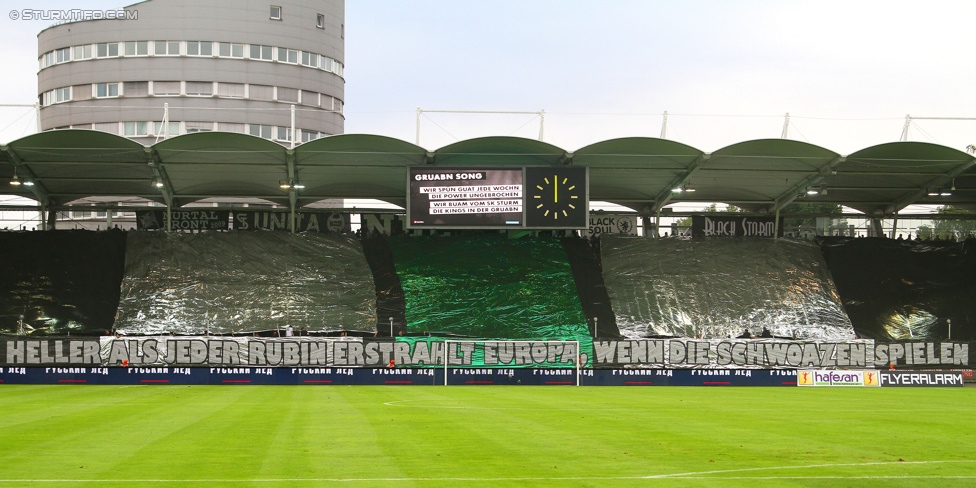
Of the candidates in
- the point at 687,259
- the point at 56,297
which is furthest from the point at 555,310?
the point at 56,297

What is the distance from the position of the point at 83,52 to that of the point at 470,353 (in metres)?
58.7

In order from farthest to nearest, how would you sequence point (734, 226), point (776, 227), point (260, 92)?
point (260, 92) → point (734, 226) → point (776, 227)

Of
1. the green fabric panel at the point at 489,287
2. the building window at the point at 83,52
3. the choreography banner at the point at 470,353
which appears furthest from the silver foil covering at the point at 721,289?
the building window at the point at 83,52

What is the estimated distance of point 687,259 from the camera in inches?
1769

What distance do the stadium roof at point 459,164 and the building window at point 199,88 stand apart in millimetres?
31688

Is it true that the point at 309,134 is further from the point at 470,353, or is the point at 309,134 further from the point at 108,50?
the point at 470,353

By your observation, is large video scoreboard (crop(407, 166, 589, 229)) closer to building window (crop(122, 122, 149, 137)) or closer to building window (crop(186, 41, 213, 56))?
building window (crop(186, 41, 213, 56))

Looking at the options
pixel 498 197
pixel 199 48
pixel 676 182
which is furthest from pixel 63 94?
pixel 676 182

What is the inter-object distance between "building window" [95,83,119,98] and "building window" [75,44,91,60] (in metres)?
2.66

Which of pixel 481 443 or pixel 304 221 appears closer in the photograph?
pixel 481 443

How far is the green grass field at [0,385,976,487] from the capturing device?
10.5 metres

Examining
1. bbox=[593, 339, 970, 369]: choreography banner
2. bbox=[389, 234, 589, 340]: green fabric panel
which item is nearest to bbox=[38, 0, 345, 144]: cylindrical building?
bbox=[389, 234, 589, 340]: green fabric panel

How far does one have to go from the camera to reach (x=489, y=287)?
1656 inches

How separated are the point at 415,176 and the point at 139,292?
13707 mm
